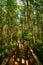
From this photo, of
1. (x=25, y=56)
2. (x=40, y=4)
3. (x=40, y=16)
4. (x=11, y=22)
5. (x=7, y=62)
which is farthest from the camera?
(x=11, y=22)

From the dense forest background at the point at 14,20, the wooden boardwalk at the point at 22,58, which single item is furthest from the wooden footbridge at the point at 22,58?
the dense forest background at the point at 14,20

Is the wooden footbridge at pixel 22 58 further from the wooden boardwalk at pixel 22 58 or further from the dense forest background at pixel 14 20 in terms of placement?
the dense forest background at pixel 14 20

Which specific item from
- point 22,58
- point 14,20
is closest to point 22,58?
point 22,58

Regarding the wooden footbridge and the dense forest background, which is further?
the dense forest background

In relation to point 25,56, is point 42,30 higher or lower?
lower

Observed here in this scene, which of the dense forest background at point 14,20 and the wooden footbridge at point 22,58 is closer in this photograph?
the wooden footbridge at point 22,58

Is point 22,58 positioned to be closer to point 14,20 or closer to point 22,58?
point 22,58

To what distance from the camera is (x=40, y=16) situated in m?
35.2

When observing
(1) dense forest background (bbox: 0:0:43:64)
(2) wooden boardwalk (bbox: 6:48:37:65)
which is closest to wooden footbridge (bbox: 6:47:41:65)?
(2) wooden boardwalk (bbox: 6:48:37:65)

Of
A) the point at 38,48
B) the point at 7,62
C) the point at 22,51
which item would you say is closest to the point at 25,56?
the point at 22,51

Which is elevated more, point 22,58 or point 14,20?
point 22,58

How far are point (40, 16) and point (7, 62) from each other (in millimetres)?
24551

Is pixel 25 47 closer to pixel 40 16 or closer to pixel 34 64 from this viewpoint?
pixel 34 64

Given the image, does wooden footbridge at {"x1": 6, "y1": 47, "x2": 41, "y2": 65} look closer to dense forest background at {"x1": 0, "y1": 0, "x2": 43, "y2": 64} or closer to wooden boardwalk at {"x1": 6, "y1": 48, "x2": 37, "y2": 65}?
wooden boardwalk at {"x1": 6, "y1": 48, "x2": 37, "y2": 65}
